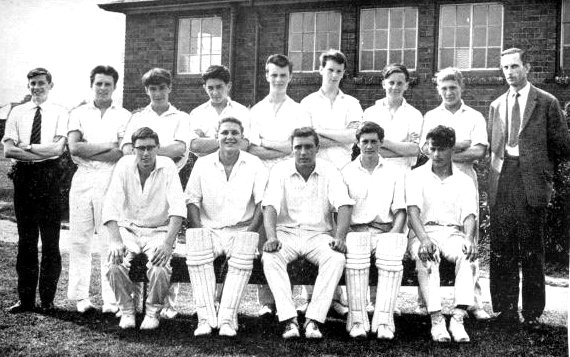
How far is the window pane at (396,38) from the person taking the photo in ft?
33.9

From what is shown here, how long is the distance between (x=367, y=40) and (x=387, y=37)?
1.16 feet

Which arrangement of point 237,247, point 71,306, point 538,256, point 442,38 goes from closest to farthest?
point 237,247
point 538,256
point 71,306
point 442,38

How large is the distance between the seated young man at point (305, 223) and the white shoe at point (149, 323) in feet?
2.78

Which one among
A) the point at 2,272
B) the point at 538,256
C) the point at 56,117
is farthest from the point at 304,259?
the point at 2,272

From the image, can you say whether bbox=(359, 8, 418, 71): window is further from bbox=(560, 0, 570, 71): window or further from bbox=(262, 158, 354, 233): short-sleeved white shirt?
bbox=(262, 158, 354, 233): short-sleeved white shirt

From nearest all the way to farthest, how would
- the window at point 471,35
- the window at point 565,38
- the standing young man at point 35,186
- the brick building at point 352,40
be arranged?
the standing young man at point 35,186 < the window at point 565,38 < the brick building at point 352,40 < the window at point 471,35

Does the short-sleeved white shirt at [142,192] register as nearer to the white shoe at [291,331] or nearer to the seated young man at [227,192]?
the seated young man at [227,192]

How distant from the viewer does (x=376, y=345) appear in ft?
12.6

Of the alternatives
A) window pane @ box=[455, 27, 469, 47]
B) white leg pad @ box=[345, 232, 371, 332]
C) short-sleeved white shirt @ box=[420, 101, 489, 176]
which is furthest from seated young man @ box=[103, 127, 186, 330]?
window pane @ box=[455, 27, 469, 47]

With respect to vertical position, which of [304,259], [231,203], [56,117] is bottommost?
[304,259]

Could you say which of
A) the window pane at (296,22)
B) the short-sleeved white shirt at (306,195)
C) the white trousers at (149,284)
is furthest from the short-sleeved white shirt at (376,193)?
the window pane at (296,22)

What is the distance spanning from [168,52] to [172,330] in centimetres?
844

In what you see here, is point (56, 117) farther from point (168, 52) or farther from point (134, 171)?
point (168, 52)

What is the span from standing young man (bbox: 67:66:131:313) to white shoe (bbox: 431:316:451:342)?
235cm
